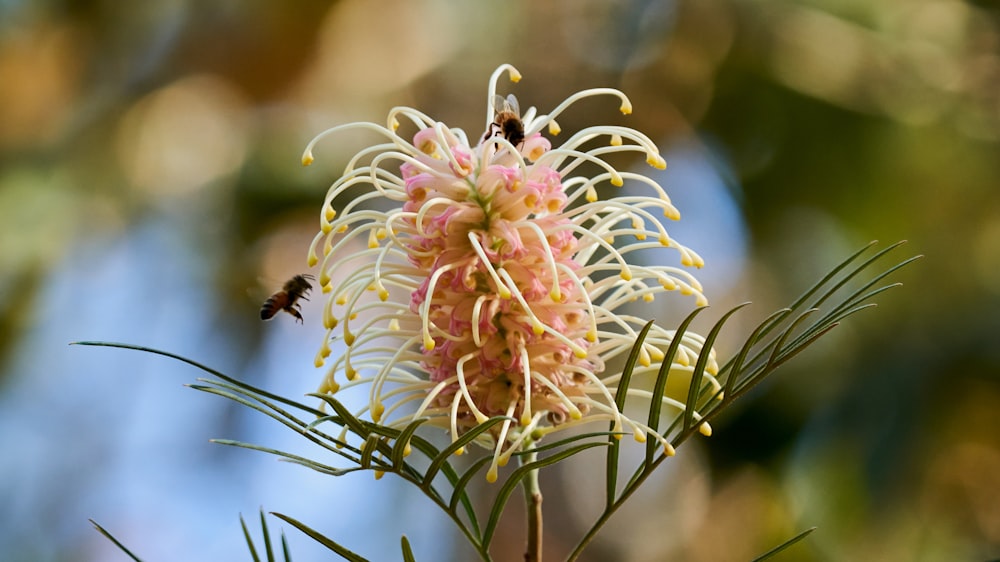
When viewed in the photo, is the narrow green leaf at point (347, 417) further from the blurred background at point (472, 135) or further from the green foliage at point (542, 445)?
the blurred background at point (472, 135)

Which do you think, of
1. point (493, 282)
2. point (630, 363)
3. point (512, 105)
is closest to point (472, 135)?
point (512, 105)

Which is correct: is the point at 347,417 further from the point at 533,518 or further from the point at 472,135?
the point at 472,135

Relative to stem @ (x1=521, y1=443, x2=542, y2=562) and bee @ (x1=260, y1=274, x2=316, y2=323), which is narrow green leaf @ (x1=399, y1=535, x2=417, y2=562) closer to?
stem @ (x1=521, y1=443, x2=542, y2=562)

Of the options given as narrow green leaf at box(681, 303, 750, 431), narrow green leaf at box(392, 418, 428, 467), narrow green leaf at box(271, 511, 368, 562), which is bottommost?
narrow green leaf at box(271, 511, 368, 562)

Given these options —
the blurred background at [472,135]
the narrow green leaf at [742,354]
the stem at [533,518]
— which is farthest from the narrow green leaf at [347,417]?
the blurred background at [472,135]

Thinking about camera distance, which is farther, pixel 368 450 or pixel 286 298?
pixel 286 298

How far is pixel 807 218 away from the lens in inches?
108

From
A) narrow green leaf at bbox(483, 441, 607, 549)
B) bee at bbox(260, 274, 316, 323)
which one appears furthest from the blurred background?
narrow green leaf at bbox(483, 441, 607, 549)

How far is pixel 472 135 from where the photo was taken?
294 cm

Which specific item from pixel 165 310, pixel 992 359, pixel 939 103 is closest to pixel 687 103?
pixel 939 103

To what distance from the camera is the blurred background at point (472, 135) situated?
2.42 meters

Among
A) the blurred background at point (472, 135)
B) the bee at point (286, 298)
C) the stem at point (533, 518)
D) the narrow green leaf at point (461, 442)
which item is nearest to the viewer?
the narrow green leaf at point (461, 442)

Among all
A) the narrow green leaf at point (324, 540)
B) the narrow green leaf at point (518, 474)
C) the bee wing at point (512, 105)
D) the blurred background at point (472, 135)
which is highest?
the blurred background at point (472, 135)

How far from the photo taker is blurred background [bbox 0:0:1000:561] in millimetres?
2424
